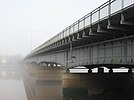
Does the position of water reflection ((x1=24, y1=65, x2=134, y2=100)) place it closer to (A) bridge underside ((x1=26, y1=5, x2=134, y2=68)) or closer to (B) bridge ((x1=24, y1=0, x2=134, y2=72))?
(A) bridge underside ((x1=26, y1=5, x2=134, y2=68))

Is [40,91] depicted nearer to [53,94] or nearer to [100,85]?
[53,94]

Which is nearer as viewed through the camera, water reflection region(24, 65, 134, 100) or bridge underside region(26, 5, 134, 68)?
bridge underside region(26, 5, 134, 68)

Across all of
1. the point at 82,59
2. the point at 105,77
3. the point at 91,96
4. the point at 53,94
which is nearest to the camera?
the point at 82,59

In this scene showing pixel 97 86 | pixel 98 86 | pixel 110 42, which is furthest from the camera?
pixel 98 86

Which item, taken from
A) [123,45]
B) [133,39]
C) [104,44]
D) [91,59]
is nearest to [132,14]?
[133,39]

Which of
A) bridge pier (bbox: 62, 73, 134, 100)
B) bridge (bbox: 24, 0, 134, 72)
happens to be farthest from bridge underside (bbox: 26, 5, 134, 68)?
bridge pier (bbox: 62, 73, 134, 100)

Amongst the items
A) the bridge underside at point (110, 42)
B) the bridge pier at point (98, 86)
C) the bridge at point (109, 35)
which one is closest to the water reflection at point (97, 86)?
the bridge pier at point (98, 86)

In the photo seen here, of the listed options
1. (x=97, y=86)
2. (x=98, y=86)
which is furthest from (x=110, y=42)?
(x=98, y=86)

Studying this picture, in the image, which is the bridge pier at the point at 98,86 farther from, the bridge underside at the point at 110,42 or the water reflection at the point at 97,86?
the bridge underside at the point at 110,42

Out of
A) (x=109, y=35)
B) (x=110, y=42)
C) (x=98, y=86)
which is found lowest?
(x=98, y=86)

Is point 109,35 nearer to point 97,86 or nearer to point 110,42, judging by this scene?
point 110,42

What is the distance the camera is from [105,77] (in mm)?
26266

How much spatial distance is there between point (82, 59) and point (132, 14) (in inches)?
409

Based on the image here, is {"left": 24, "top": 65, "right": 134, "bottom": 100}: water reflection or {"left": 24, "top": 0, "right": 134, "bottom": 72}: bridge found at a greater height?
{"left": 24, "top": 0, "right": 134, "bottom": 72}: bridge
